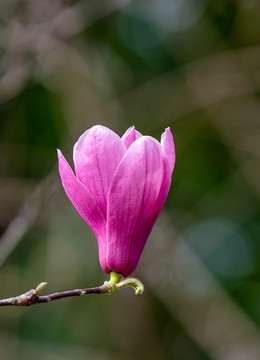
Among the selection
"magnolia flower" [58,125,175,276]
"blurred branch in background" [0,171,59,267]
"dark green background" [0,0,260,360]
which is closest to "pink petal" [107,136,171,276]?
"magnolia flower" [58,125,175,276]

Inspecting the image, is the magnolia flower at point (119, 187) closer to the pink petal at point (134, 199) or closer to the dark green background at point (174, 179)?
the pink petal at point (134, 199)

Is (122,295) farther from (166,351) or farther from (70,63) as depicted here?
(70,63)

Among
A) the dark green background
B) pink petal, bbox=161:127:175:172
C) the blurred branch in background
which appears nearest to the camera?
pink petal, bbox=161:127:175:172

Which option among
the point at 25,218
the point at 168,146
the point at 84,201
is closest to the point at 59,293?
the point at 84,201

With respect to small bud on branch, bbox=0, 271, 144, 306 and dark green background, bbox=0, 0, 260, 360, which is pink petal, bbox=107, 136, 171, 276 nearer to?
small bud on branch, bbox=0, 271, 144, 306

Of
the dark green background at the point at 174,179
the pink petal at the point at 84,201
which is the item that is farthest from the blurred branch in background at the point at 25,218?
the dark green background at the point at 174,179

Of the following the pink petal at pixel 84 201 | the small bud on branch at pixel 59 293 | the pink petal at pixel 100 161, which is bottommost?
the small bud on branch at pixel 59 293

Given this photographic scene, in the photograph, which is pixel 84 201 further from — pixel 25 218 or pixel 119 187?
pixel 25 218
